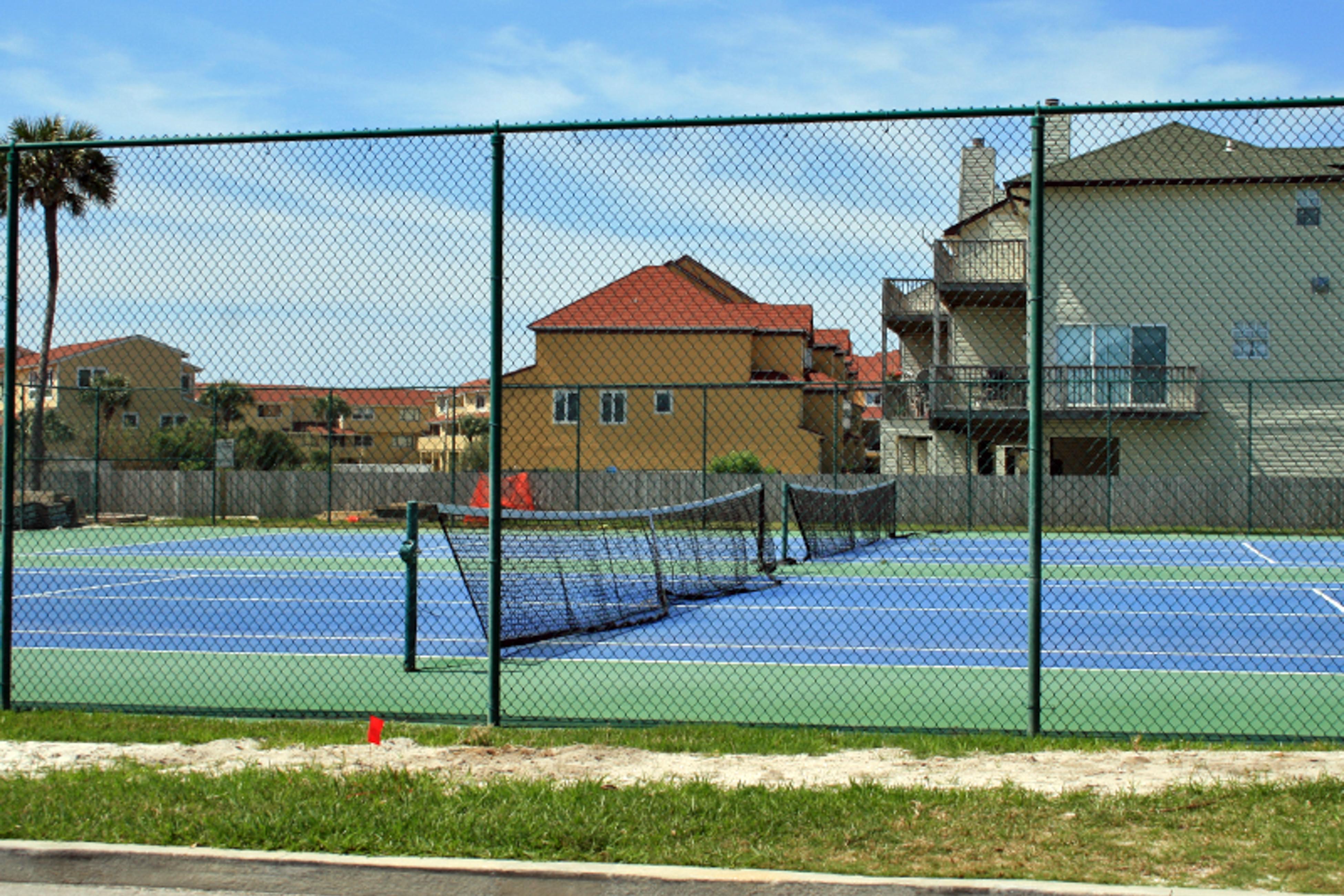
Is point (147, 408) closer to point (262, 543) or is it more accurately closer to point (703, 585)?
point (262, 543)

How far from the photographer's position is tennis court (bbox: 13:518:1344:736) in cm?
827

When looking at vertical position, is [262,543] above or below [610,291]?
below

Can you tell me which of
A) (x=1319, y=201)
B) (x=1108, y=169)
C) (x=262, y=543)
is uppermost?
(x=1108, y=169)

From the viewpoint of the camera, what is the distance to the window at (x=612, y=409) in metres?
31.9

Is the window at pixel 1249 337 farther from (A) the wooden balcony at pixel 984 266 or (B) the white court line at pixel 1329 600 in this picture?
(B) the white court line at pixel 1329 600

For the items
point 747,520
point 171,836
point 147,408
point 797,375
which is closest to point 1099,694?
point 171,836

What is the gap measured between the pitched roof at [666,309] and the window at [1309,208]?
5318mm

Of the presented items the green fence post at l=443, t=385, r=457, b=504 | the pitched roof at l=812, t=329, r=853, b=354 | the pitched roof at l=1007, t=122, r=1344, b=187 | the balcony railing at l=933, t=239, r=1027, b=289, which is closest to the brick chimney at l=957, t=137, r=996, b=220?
the balcony railing at l=933, t=239, r=1027, b=289

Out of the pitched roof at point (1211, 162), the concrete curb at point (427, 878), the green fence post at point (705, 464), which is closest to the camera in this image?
the concrete curb at point (427, 878)

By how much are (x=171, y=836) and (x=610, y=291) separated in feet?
27.8

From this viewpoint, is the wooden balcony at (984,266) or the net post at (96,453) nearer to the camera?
the net post at (96,453)

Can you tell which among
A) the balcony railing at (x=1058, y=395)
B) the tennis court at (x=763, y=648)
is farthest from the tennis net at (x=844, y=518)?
the balcony railing at (x=1058, y=395)

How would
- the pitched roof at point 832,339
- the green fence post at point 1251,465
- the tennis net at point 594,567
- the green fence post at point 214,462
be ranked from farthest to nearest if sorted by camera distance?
1. the pitched roof at point 832,339
2. the green fence post at point 1251,465
3. the green fence post at point 214,462
4. the tennis net at point 594,567

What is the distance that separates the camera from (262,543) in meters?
25.4
